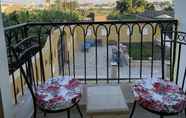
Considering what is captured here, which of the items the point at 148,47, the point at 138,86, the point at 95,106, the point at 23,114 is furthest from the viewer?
the point at 148,47

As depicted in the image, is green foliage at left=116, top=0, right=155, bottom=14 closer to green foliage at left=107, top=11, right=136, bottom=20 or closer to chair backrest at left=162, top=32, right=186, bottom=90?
green foliage at left=107, top=11, right=136, bottom=20

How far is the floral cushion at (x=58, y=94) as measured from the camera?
1.71 meters

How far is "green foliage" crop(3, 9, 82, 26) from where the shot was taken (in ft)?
9.11

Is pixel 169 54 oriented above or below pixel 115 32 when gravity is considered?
below

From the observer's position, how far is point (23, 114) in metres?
2.23

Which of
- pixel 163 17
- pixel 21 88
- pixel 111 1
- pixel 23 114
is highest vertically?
pixel 111 1

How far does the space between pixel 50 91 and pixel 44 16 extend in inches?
50.5

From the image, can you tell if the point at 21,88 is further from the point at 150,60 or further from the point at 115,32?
the point at 150,60

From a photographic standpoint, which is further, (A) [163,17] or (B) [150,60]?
(B) [150,60]

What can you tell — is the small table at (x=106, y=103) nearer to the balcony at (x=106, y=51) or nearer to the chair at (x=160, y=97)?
the chair at (x=160, y=97)

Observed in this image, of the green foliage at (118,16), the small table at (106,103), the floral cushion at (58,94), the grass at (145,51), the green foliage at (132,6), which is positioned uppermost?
the green foliage at (132,6)

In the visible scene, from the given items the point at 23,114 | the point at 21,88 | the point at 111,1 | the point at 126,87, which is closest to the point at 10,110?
the point at 23,114

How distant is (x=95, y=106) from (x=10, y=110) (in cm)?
64

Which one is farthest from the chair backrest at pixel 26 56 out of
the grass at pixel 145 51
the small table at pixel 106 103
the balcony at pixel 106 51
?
the grass at pixel 145 51
